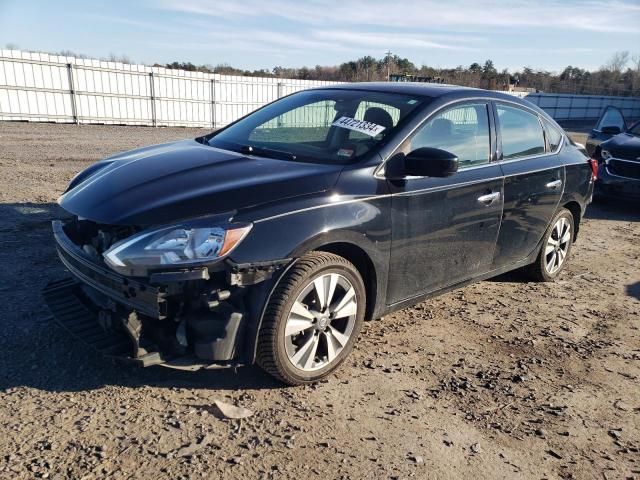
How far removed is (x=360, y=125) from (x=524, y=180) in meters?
1.64

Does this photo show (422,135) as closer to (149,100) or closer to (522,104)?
(522,104)

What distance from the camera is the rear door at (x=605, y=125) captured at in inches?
385

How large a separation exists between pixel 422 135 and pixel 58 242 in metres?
2.53

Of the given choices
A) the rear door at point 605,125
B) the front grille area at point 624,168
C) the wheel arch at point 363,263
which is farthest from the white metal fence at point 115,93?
the wheel arch at point 363,263

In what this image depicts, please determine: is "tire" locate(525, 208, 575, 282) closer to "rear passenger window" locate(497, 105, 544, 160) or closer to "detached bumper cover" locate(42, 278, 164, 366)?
"rear passenger window" locate(497, 105, 544, 160)

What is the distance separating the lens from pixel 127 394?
9.96ft

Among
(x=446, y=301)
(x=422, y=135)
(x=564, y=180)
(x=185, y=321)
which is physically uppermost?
(x=422, y=135)

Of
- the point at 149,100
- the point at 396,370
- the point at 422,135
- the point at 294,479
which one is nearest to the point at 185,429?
the point at 294,479

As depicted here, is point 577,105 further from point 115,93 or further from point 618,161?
point 618,161

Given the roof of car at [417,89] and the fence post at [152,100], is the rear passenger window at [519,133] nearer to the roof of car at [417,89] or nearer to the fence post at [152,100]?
the roof of car at [417,89]

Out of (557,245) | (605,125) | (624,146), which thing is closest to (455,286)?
(557,245)

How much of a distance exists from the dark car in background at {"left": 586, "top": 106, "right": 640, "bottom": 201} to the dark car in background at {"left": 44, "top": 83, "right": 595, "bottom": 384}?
517 centimetres

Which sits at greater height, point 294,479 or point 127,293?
point 127,293

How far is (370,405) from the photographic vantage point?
3121mm
